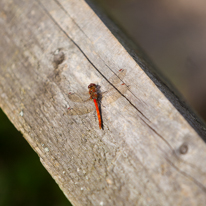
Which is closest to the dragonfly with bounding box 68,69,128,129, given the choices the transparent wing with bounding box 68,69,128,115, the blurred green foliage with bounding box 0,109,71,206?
the transparent wing with bounding box 68,69,128,115

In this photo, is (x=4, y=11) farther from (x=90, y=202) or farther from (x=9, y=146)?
(x=9, y=146)

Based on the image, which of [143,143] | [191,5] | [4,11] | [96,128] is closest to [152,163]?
[143,143]

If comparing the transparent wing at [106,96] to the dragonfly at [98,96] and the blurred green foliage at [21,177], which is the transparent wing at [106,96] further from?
the blurred green foliage at [21,177]

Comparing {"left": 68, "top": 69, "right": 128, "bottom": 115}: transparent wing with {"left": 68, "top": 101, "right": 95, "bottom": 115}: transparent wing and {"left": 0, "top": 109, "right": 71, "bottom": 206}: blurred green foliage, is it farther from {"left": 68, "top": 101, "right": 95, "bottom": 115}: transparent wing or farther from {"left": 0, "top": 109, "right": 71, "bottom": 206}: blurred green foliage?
{"left": 0, "top": 109, "right": 71, "bottom": 206}: blurred green foliage

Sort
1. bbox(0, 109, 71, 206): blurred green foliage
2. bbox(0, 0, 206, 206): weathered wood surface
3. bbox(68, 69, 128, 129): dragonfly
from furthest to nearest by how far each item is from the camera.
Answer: bbox(0, 109, 71, 206): blurred green foliage < bbox(68, 69, 128, 129): dragonfly < bbox(0, 0, 206, 206): weathered wood surface

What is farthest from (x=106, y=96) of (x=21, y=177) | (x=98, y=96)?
(x=21, y=177)

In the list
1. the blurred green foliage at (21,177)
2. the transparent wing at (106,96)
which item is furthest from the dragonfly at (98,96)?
the blurred green foliage at (21,177)
